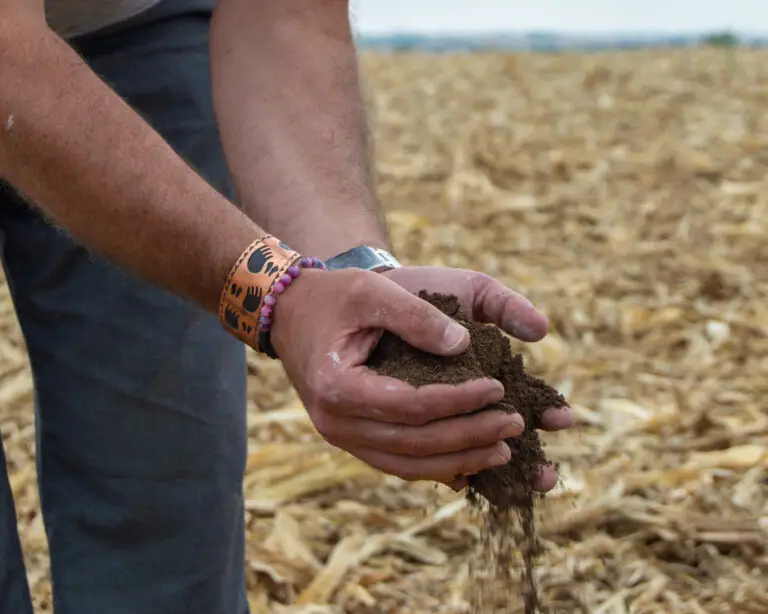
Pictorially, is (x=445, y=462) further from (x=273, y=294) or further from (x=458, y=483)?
(x=273, y=294)

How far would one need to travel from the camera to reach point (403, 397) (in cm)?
134

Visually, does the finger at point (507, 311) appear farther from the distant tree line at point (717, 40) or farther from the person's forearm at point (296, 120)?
the distant tree line at point (717, 40)

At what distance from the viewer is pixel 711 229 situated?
5.11 metres

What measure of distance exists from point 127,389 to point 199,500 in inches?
8.9

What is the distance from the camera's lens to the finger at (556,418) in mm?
1610

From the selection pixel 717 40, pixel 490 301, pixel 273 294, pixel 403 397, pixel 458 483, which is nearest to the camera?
pixel 403 397

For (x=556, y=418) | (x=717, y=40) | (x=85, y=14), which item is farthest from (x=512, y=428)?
(x=717, y=40)

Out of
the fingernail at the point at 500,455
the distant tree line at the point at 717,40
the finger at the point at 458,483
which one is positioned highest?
the distant tree line at the point at 717,40

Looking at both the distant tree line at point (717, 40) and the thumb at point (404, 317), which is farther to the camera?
the distant tree line at point (717, 40)

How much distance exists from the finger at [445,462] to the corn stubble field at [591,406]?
0.56 meters

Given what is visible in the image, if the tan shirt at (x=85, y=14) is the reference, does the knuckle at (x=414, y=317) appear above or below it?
below

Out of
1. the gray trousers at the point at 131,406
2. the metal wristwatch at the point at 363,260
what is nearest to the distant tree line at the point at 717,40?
the gray trousers at the point at 131,406

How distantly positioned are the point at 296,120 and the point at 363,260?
1.15 ft

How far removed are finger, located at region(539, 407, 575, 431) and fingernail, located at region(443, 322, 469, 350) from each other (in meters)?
0.25
